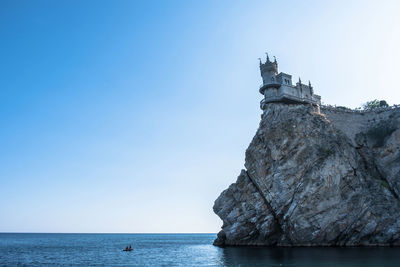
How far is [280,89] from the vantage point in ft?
179

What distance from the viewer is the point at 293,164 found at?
4828cm

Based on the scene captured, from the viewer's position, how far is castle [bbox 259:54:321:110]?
54031 mm

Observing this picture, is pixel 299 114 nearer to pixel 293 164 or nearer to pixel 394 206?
pixel 293 164

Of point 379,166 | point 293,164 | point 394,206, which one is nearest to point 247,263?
point 293,164

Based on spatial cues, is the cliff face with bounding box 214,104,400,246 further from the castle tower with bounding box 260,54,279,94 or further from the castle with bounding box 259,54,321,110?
the castle tower with bounding box 260,54,279,94

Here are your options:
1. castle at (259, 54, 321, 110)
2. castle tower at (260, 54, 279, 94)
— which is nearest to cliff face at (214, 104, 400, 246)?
castle at (259, 54, 321, 110)

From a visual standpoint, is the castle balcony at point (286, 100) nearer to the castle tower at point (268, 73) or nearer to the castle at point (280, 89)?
the castle at point (280, 89)

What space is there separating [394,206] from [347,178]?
25.0ft

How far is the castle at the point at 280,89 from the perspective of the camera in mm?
54031

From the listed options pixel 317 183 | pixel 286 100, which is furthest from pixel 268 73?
pixel 317 183

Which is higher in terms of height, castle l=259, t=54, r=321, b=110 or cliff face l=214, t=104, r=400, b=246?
castle l=259, t=54, r=321, b=110

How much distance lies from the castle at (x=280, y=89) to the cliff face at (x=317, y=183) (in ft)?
5.33

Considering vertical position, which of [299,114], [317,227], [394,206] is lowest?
[317,227]

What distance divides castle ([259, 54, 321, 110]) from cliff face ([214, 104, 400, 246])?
163cm
